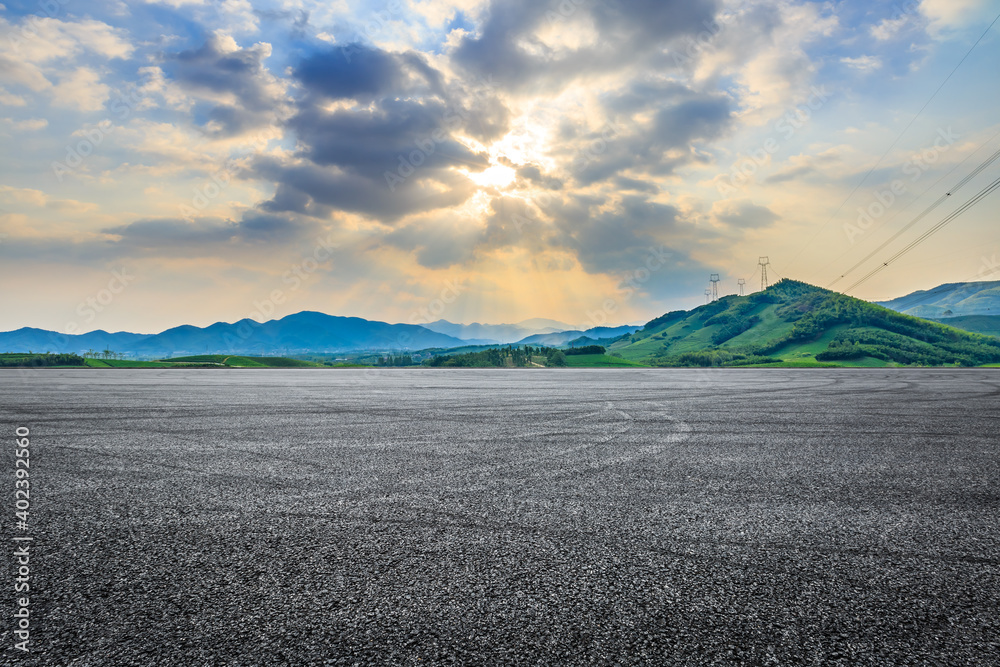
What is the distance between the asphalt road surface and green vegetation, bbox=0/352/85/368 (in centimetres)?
8507

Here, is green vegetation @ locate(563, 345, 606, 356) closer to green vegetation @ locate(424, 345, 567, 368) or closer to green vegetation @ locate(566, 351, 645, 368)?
green vegetation @ locate(566, 351, 645, 368)

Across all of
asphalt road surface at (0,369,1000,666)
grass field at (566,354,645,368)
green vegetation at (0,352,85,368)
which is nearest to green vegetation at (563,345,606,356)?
grass field at (566,354,645,368)

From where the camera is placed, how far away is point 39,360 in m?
73.9

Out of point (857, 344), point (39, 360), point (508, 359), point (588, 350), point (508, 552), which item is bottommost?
point (508, 359)

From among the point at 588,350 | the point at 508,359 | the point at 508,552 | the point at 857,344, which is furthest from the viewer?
the point at 857,344

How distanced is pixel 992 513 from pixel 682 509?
372 cm

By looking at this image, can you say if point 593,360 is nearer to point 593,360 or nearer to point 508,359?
point 593,360

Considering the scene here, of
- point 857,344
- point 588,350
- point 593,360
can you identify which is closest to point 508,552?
point 593,360

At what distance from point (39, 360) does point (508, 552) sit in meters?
97.3

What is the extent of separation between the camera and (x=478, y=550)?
184 inches

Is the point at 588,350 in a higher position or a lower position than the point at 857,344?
lower

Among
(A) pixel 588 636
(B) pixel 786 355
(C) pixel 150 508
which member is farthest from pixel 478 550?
(B) pixel 786 355

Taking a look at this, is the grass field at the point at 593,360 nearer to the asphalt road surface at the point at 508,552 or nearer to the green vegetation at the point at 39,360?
the green vegetation at the point at 39,360

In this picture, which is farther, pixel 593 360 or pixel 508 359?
pixel 593 360
